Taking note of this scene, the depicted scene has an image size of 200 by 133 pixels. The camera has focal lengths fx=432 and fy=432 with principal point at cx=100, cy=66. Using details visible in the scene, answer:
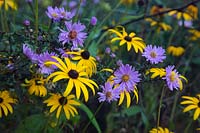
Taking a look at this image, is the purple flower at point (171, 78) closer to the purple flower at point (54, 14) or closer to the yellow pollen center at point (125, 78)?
the yellow pollen center at point (125, 78)

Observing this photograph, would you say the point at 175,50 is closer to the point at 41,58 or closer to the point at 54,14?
the point at 54,14

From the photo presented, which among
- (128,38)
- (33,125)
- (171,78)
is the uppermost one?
(128,38)

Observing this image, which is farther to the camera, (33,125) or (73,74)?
(33,125)

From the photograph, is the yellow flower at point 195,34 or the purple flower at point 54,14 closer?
the purple flower at point 54,14

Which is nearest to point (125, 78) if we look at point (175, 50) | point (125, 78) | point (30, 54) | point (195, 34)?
point (125, 78)

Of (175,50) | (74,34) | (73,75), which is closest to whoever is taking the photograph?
(73,75)

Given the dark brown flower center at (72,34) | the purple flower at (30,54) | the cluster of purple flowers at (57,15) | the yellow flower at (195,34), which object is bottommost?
the purple flower at (30,54)

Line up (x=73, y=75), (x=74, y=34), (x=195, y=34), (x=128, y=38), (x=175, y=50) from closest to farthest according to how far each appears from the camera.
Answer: (x=73, y=75) → (x=74, y=34) → (x=128, y=38) → (x=175, y=50) → (x=195, y=34)

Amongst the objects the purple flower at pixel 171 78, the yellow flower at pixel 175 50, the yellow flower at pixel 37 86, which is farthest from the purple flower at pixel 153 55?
the yellow flower at pixel 175 50
